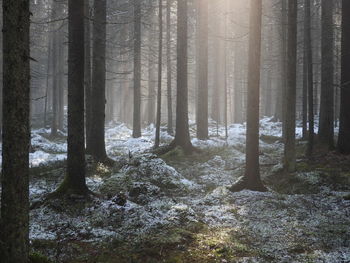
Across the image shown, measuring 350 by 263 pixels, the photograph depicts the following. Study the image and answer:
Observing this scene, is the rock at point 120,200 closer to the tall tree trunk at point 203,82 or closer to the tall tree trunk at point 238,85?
the tall tree trunk at point 203,82

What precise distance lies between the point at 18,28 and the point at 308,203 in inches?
311

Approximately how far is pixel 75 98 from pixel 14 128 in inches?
185

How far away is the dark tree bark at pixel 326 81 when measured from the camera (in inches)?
607

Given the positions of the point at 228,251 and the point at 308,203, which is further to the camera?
the point at 308,203

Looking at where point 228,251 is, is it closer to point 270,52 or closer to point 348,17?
point 348,17

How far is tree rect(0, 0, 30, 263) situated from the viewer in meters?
4.16

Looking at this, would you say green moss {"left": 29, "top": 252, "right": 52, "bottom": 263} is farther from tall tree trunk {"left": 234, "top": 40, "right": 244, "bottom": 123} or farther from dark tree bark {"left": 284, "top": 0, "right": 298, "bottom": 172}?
tall tree trunk {"left": 234, "top": 40, "right": 244, "bottom": 123}

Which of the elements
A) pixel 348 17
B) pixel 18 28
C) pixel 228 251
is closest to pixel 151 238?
pixel 228 251

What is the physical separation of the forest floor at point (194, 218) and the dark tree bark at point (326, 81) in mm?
2435

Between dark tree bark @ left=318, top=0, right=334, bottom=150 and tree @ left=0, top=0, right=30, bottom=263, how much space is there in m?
13.8

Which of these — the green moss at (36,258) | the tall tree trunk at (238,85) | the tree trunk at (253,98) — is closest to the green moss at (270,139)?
the tree trunk at (253,98)

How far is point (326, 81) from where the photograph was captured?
1600 centimetres

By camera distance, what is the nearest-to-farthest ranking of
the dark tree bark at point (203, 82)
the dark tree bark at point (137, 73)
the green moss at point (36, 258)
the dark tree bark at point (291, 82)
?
the green moss at point (36, 258) < the dark tree bark at point (291, 82) < the dark tree bark at point (203, 82) < the dark tree bark at point (137, 73)

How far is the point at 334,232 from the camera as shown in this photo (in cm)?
697
